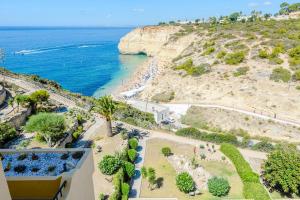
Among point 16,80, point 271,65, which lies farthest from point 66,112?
point 271,65

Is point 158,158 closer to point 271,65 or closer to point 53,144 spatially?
point 53,144

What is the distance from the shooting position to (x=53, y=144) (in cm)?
2625

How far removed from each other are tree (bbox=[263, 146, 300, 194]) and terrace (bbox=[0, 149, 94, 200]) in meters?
17.5

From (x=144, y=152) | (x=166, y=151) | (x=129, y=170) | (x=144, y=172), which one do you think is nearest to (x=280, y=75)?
(x=166, y=151)

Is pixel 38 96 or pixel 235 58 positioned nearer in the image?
pixel 38 96

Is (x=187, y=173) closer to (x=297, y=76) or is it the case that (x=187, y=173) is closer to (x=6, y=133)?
(x=6, y=133)

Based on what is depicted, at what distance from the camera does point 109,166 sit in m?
22.1

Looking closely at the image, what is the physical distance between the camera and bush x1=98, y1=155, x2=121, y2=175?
2209cm

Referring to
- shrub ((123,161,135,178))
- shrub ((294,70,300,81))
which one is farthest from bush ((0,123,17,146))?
shrub ((294,70,300,81))

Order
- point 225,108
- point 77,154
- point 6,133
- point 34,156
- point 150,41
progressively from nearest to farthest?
point 77,154 → point 34,156 → point 6,133 → point 225,108 → point 150,41

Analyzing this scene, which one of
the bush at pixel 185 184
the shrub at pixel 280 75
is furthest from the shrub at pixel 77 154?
the shrub at pixel 280 75

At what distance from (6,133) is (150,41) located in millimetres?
85292

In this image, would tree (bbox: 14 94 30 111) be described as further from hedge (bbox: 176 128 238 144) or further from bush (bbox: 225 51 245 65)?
bush (bbox: 225 51 245 65)

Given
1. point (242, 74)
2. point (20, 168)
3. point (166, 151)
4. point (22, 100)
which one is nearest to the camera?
point (20, 168)
